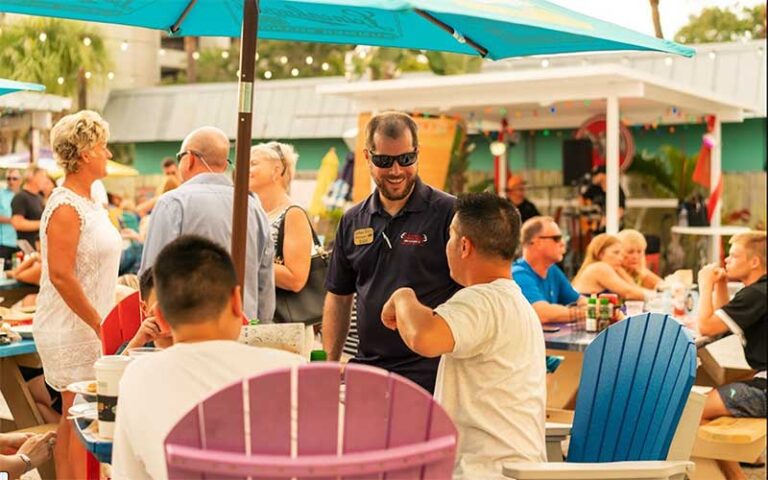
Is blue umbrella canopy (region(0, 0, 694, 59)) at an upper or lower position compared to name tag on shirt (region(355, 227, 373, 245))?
upper

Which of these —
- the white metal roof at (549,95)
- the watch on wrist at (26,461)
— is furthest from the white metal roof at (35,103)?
the watch on wrist at (26,461)

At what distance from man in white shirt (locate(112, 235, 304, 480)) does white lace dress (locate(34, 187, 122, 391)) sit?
2.26m

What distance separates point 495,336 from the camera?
3400mm

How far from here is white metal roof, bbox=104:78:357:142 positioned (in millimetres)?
24984

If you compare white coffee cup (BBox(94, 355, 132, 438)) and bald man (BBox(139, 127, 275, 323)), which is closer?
white coffee cup (BBox(94, 355, 132, 438))

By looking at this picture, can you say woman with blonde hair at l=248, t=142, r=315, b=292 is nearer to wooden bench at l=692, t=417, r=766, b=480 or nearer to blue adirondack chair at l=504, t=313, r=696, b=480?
blue adirondack chair at l=504, t=313, r=696, b=480

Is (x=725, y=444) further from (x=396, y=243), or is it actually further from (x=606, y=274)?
(x=606, y=274)

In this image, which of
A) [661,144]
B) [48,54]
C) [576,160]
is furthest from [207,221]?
[48,54]

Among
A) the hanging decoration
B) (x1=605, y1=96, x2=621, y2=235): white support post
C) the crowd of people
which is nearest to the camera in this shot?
the crowd of people

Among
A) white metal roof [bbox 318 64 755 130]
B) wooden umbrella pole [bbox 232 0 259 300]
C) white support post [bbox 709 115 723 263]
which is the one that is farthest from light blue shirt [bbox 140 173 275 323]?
white support post [bbox 709 115 723 263]

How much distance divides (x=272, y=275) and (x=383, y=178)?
3.23ft

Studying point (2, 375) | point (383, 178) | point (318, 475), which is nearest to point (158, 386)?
point (318, 475)

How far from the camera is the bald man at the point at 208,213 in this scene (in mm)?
4754

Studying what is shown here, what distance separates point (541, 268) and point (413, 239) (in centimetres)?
291
